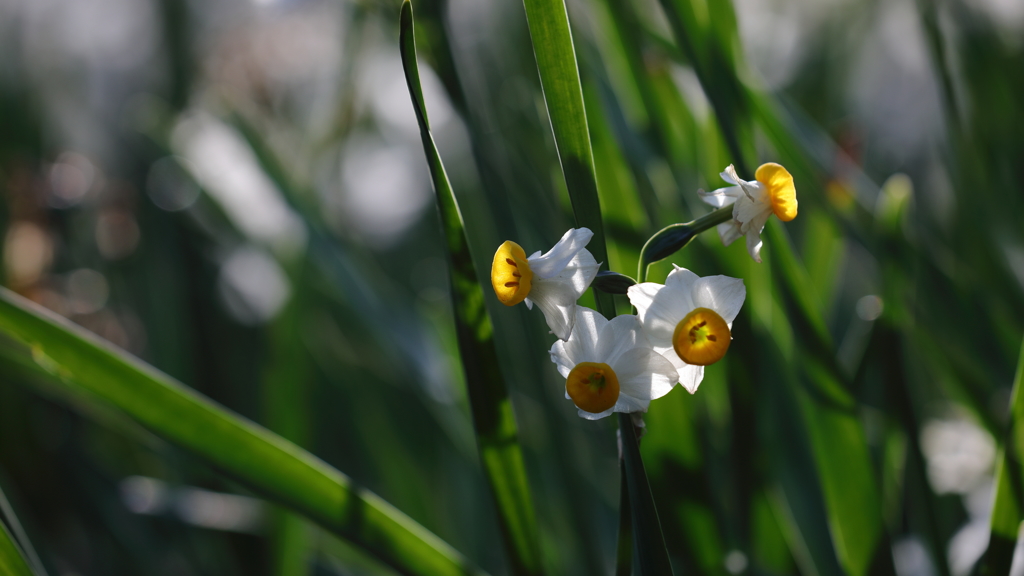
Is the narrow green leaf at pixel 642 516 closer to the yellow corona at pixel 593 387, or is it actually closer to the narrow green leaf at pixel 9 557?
the yellow corona at pixel 593 387

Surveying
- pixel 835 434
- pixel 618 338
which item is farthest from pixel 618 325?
pixel 835 434

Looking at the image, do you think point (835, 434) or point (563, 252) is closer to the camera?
point (563, 252)

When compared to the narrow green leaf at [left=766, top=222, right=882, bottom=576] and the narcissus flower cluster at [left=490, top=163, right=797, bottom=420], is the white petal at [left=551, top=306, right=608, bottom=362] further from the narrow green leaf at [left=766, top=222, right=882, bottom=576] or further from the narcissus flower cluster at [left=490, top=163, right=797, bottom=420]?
the narrow green leaf at [left=766, top=222, right=882, bottom=576]

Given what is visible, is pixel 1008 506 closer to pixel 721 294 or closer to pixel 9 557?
pixel 721 294

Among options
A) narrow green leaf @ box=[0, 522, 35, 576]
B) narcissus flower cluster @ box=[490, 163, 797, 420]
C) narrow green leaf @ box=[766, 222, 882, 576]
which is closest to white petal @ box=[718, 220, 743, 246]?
narcissus flower cluster @ box=[490, 163, 797, 420]

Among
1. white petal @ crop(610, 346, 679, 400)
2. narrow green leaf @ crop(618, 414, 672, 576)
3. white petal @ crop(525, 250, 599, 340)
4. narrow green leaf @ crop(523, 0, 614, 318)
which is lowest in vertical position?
narrow green leaf @ crop(618, 414, 672, 576)

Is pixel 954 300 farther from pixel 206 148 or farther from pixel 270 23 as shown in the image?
pixel 270 23
